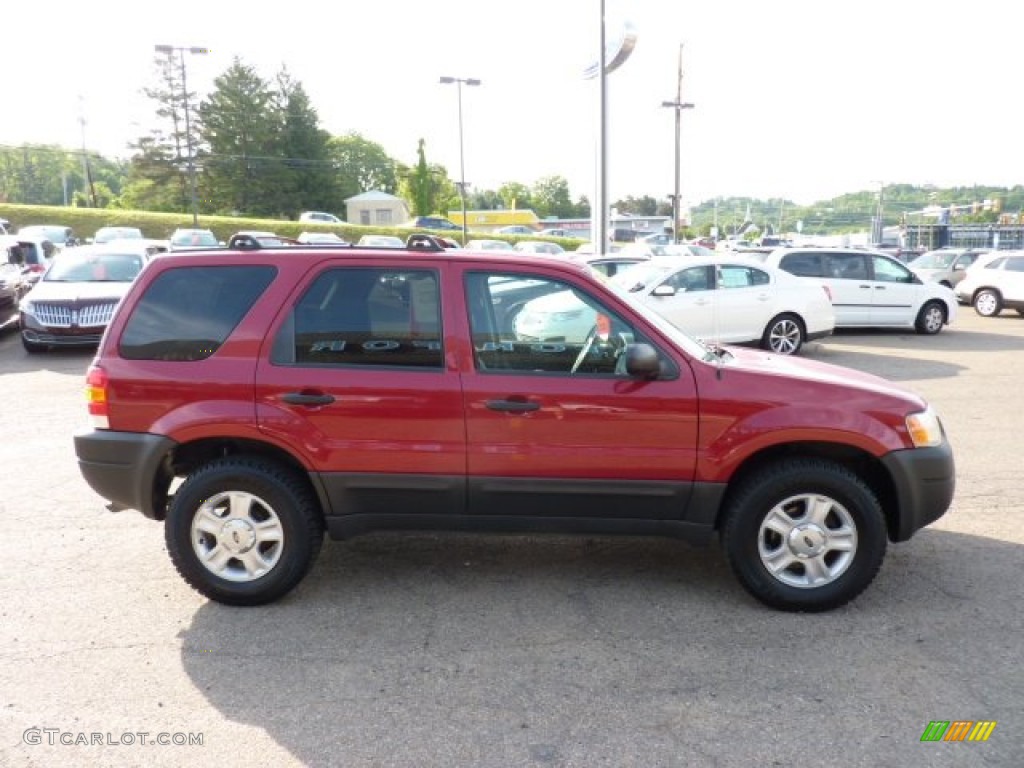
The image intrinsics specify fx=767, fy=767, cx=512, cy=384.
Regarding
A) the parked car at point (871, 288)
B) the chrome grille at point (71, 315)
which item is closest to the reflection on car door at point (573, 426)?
the chrome grille at point (71, 315)

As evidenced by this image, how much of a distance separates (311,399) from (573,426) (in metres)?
1.28

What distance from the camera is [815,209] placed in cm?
14062

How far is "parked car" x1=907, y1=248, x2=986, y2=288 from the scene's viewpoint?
867 inches

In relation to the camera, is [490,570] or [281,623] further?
[490,570]

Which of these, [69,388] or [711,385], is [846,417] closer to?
[711,385]

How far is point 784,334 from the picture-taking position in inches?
470

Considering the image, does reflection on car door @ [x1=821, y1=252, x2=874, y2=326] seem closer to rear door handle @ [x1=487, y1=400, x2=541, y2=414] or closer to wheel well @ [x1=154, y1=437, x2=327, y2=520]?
rear door handle @ [x1=487, y1=400, x2=541, y2=414]

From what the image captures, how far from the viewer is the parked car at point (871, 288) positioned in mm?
14242

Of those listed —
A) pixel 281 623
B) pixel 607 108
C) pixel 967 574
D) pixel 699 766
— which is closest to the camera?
pixel 699 766

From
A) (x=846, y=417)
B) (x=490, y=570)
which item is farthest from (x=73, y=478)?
(x=846, y=417)

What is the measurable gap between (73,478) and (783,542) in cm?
527

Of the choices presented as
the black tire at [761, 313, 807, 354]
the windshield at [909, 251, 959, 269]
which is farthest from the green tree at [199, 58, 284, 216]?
the black tire at [761, 313, 807, 354]

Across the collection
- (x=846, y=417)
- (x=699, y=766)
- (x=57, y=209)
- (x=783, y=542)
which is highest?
(x=57, y=209)

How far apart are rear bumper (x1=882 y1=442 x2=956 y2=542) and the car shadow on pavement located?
1.50 ft
